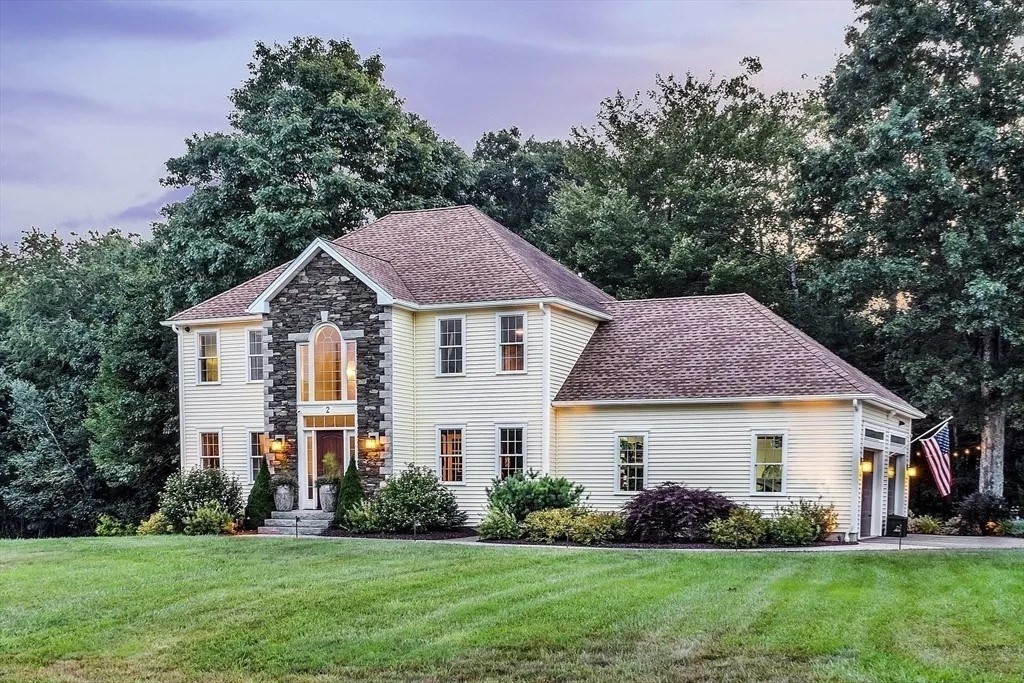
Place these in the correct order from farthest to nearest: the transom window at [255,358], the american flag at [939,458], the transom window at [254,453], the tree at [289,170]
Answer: the tree at [289,170], the transom window at [255,358], the transom window at [254,453], the american flag at [939,458]

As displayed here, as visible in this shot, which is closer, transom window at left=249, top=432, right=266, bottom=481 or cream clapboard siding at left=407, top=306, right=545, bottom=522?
cream clapboard siding at left=407, top=306, right=545, bottom=522

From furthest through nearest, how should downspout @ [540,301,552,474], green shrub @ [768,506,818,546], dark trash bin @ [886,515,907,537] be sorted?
dark trash bin @ [886,515,907,537] < downspout @ [540,301,552,474] < green shrub @ [768,506,818,546]

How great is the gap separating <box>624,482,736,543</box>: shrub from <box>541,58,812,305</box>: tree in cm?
1476

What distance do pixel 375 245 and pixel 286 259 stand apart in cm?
680

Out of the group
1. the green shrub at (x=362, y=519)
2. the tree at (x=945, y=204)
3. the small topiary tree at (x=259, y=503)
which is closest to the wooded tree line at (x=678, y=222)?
the tree at (x=945, y=204)

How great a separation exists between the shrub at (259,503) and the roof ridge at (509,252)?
8.31 metres

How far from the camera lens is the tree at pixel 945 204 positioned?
3061cm

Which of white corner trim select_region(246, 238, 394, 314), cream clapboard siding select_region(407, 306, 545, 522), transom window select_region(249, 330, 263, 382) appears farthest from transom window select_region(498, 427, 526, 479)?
transom window select_region(249, 330, 263, 382)

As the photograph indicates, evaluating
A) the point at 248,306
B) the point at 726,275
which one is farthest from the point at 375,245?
the point at 726,275

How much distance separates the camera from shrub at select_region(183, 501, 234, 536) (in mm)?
26188

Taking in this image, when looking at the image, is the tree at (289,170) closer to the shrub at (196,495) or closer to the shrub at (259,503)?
the shrub at (196,495)

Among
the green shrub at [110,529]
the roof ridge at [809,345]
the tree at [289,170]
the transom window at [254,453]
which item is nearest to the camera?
the roof ridge at [809,345]

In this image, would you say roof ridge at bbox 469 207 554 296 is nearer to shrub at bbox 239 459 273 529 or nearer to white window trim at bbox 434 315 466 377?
white window trim at bbox 434 315 466 377

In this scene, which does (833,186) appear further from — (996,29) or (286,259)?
(286,259)
